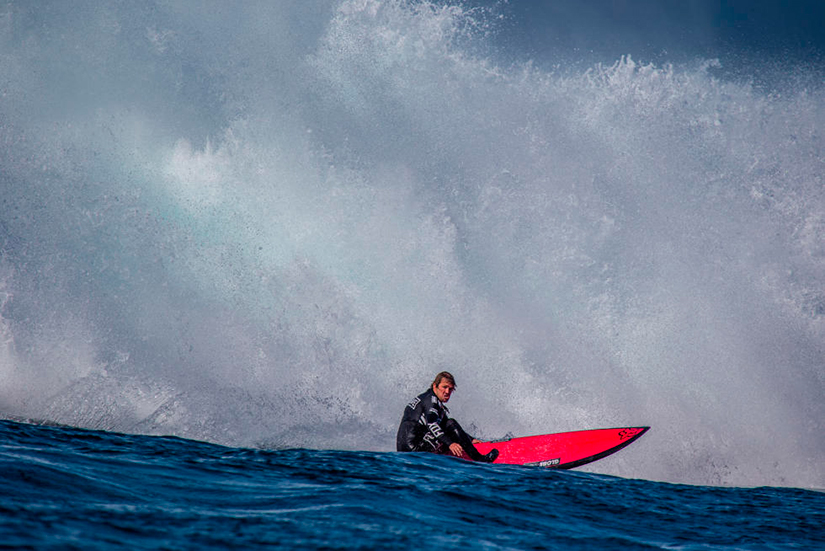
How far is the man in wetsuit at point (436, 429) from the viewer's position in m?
8.48

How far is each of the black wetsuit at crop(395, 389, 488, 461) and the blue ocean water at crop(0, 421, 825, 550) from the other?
281 millimetres

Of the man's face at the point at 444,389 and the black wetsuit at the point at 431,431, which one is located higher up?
the man's face at the point at 444,389

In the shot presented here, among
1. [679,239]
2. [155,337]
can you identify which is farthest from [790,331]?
[155,337]

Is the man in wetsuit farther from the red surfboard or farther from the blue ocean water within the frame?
the red surfboard

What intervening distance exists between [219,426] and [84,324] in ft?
11.5

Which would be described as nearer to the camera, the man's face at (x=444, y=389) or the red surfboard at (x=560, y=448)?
the man's face at (x=444, y=389)

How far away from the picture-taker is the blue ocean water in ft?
13.8

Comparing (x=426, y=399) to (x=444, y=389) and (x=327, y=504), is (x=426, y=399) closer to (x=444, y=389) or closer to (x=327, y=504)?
(x=444, y=389)

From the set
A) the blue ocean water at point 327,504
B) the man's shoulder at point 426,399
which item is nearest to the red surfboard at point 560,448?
the blue ocean water at point 327,504

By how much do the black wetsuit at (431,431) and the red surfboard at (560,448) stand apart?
1.14m

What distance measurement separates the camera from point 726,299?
554 inches

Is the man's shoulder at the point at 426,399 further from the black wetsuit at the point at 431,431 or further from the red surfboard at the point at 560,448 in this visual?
the red surfboard at the point at 560,448

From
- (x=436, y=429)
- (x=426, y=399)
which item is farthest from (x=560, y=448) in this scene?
(x=426, y=399)

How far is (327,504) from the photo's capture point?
5.24 m
